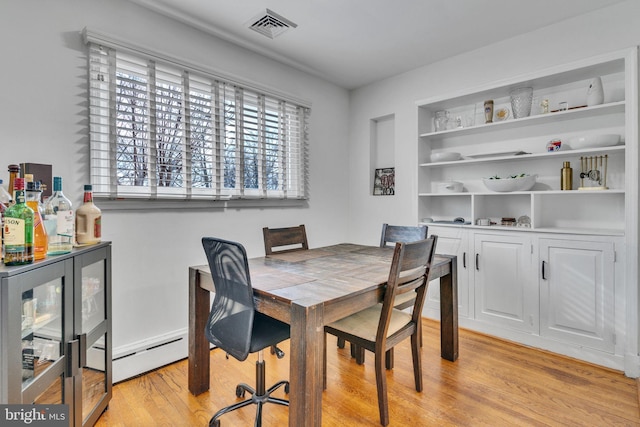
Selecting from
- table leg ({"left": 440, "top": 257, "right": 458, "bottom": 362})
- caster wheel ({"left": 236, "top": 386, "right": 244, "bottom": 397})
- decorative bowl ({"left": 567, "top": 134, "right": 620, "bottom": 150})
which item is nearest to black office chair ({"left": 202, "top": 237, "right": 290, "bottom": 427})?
caster wheel ({"left": 236, "top": 386, "right": 244, "bottom": 397})

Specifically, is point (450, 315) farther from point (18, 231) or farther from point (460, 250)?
point (18, 231)

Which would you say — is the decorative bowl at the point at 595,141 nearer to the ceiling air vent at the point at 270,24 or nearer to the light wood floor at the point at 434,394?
the light wood floor at the point at 434,394

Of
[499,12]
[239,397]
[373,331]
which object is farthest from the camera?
[499,12]

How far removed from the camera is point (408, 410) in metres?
1.78

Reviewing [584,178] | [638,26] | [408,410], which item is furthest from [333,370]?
[638,26]

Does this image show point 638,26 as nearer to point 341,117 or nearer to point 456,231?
point 456,231

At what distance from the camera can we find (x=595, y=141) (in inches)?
91.2

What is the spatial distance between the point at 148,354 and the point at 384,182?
2839 millimetres

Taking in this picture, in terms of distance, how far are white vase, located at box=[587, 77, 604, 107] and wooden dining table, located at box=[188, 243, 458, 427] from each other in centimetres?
157

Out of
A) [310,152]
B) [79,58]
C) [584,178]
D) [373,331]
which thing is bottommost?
[373,331]

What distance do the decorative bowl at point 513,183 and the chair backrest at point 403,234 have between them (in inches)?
31.1

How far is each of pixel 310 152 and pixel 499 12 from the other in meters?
2.02

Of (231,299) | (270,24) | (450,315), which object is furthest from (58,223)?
(450,315)

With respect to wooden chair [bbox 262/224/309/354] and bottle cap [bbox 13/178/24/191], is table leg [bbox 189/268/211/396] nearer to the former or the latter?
wooden chair [bbox 262/224/309/354]
